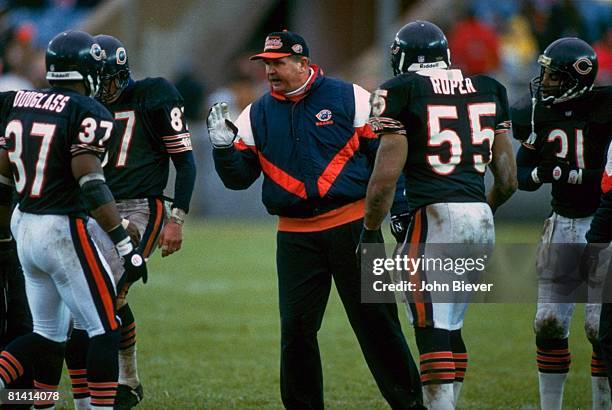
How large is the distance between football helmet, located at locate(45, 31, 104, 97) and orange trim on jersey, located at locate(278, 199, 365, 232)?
56.9 inches

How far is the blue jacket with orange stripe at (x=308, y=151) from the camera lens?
6230mm

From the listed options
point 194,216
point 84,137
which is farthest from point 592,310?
point 194,216

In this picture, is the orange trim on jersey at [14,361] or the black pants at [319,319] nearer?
the orange trim on jersey at [14,361]

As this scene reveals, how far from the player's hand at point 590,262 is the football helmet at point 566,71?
95 centimetres

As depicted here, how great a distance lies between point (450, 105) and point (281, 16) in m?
16.4

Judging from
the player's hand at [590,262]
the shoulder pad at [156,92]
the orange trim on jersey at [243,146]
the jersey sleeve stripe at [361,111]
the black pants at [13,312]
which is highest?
the shoulder pad at [156,92]

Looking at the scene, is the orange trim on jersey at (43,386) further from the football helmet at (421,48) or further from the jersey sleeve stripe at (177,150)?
the football helmet at (421,48)

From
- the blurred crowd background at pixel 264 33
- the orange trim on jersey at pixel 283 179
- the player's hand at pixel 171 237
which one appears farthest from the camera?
the blurred crowd background at pixel 264 33

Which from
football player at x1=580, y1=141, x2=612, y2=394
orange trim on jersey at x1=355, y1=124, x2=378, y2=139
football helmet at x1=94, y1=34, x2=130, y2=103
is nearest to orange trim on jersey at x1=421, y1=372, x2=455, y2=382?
football player at x1=580, y1=141, x2=612, y2=394

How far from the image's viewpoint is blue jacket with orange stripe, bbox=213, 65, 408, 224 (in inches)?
245

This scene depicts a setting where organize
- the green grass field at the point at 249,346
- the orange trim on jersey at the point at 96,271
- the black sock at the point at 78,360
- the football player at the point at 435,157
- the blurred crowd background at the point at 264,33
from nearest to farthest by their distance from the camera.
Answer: the orange trim on jersey at the point at 96,271
the football player at the point at 435,157
the black sock at the point at 78,360
the green grass field at the point at 249,346
the blurred crowd background at the point at 264,33

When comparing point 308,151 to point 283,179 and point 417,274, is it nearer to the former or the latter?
point 283,179

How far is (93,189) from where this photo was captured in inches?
216

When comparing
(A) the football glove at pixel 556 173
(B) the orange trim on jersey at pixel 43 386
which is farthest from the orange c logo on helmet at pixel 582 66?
(B) the orange trim on jersey at pixel 43 386
